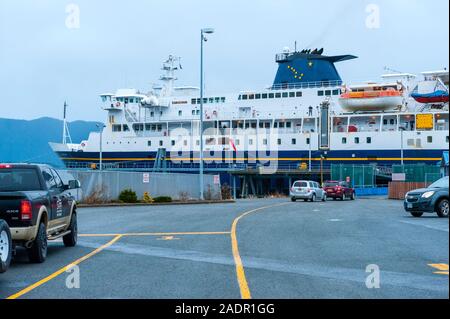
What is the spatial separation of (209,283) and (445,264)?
4367mm

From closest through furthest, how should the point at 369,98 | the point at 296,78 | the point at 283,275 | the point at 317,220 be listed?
the point at 283,275 < the point at 317,220 < the point at 369,98 < the point at 296,78

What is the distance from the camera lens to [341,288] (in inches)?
344

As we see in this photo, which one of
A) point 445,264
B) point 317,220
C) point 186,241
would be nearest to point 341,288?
point 445,264

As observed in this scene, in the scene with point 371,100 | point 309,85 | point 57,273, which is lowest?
point 57,273

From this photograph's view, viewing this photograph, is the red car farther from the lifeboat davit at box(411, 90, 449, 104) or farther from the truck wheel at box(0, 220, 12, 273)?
the truck wheel at box(0, 220, 12, 273)

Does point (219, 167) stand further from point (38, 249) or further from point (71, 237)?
point (38, 249)

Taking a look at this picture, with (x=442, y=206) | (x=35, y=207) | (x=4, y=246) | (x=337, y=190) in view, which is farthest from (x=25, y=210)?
(x=337, y=190)

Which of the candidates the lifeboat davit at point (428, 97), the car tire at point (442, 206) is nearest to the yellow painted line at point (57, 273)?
the car tire at point (442, 206)

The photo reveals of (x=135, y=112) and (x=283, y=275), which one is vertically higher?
(x=135, y=112)

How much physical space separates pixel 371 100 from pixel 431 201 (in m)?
46.0

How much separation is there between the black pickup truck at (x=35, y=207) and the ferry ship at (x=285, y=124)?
50.4 m

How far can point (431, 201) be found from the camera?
23.3m

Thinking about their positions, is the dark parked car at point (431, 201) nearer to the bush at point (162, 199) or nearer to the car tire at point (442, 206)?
the car tire at point (442, 206)
